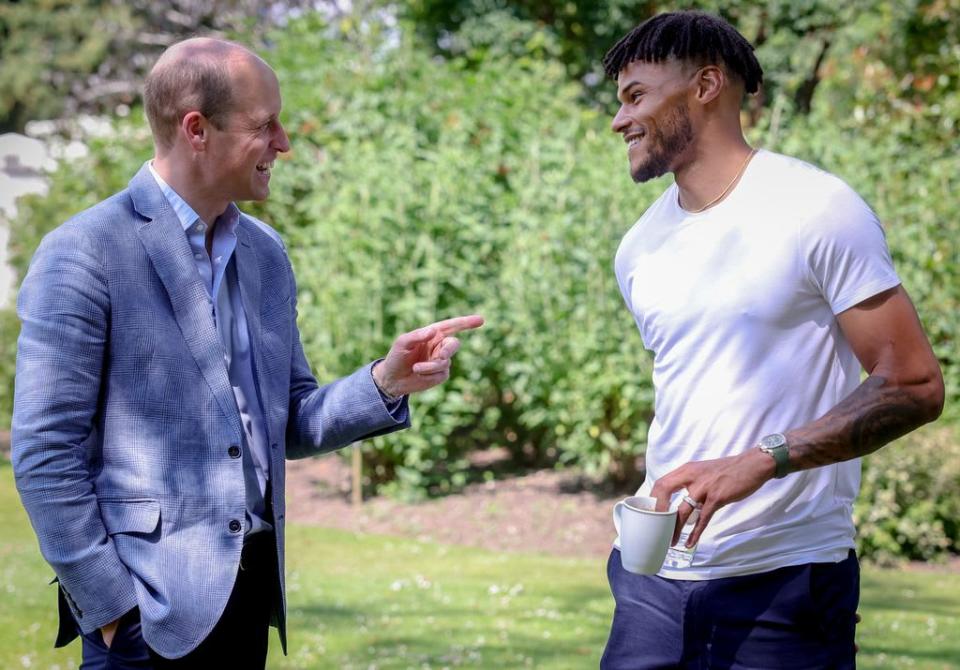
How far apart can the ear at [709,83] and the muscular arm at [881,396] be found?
650 mm

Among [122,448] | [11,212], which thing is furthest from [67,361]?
[11,212]

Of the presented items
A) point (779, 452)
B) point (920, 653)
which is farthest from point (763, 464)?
point (920, 653)

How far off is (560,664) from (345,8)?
74.2ft

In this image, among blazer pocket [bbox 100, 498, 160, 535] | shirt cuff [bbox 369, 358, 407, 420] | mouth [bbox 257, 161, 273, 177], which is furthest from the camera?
shirt cuff [bbox 369, 358, 407, 420]

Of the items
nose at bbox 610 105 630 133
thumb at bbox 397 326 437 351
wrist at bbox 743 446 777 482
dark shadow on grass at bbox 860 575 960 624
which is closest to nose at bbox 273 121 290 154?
thumb at bbox 397 326 437 351

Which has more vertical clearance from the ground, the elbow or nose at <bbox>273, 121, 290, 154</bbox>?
nose at <bbox>273, 121, 290, 154</bbox>

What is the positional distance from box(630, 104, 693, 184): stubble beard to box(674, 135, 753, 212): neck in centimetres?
4

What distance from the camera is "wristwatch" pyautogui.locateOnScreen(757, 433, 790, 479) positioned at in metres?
2.43

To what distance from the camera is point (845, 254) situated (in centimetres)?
248

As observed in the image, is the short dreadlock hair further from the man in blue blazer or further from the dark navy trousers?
the dark navy trousers

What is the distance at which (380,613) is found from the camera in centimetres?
665

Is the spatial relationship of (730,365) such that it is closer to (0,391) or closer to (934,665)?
(934,665)

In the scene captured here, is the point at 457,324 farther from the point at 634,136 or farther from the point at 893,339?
the point at 893,339

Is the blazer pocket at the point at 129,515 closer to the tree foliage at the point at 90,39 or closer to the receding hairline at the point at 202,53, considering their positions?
the receding hairline at the point at 202,53
